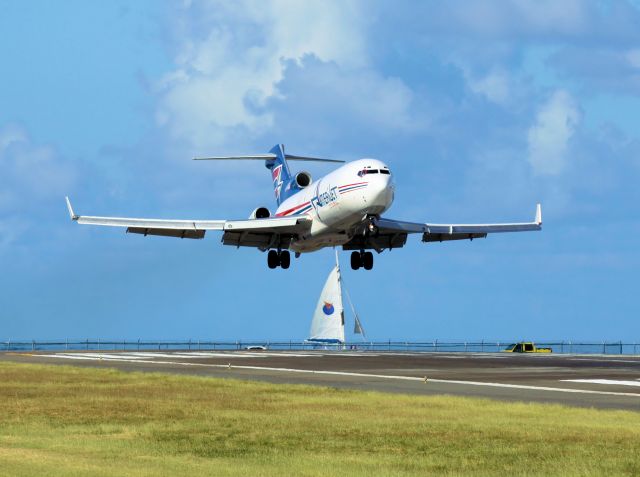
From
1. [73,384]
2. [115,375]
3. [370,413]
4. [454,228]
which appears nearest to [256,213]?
[454,228]

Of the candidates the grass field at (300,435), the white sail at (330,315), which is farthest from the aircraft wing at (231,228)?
the grass field at (300,435)

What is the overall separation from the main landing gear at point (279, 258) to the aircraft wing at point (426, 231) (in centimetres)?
375

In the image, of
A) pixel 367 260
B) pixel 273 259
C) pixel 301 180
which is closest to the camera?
pixel 367 260

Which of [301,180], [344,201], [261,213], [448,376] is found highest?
[301,180]

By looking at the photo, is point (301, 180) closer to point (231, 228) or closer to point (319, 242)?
point (231, 228)

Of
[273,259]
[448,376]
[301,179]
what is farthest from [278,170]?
[448,376]

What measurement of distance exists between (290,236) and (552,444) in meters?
46.1

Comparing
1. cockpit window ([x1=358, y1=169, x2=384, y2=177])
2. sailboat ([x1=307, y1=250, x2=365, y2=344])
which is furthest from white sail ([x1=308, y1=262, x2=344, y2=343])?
cockpit window ([x1=358, y1=169, x2=384, y2=177])

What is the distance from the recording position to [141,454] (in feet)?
59.9

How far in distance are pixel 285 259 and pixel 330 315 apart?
20534mm

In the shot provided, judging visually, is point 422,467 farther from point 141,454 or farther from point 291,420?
point 291,420

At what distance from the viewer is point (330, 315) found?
86750 millimetres

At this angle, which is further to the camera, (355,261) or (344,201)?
(355,261)

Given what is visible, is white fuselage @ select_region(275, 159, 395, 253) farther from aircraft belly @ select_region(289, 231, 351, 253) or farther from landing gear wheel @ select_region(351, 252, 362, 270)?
landing gear wheel @ select_region(351, 252, 362, 270)
